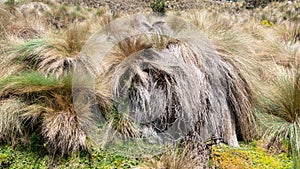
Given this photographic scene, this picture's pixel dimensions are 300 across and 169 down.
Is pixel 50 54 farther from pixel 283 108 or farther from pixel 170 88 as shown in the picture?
pixel 283 108

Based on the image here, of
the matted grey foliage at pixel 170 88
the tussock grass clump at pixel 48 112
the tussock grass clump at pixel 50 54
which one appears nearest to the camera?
the tussock grass clump at pixel 48 112

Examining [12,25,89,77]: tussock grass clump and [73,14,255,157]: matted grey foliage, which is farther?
[12,25,89,77]: tussock grass clump

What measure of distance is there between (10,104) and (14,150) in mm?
484

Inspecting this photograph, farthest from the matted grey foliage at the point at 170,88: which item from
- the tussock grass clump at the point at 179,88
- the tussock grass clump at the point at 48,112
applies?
the tussock grass clump at the point at 48,112

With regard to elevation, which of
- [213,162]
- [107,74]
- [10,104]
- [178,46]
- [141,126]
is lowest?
[213,162]

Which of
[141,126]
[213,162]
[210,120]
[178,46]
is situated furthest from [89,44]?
[213,162]

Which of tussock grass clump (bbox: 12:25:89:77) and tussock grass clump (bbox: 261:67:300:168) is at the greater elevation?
tussock grass clump (bbox: 12:25:89:77)

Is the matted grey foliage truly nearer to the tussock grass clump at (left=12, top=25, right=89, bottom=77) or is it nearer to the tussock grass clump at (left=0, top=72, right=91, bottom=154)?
the tussock grass clump at (left=0, top=72, right=91, bottom=154)

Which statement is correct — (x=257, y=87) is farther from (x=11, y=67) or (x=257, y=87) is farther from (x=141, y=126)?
(x=11, y=67)

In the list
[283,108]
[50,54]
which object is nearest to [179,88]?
[283,108]

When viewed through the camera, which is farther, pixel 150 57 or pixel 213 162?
pixel 150 57

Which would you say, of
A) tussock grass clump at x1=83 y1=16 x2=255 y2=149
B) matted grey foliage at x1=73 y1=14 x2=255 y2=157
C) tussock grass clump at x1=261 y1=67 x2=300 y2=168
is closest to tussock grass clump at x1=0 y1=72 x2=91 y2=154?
matted grey foliage at x1=73 y1=14 x2=255 y2=157

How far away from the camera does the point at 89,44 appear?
4.53 meters

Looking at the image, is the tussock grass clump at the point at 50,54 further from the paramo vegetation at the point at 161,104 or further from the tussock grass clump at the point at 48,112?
the tussock grass clump at the point at 48,112
